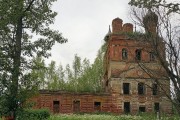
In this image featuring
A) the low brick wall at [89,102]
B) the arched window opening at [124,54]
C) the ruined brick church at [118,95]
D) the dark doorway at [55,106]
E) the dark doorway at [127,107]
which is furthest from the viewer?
the arched window opening at [124,54]

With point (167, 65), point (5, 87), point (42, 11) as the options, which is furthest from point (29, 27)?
point (167, 65)

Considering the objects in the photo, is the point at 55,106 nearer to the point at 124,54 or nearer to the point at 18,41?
the point at 124,54

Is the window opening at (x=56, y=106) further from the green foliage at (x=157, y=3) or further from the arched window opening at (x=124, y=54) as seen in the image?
the green foliage at (x=157, y=3)

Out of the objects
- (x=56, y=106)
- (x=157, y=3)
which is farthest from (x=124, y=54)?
(x=157, y=3)

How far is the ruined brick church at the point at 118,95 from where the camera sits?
49.7m

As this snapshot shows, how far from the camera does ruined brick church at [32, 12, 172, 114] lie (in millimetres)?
49656

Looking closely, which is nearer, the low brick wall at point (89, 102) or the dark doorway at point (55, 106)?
the low brick wall at point (89, 102)

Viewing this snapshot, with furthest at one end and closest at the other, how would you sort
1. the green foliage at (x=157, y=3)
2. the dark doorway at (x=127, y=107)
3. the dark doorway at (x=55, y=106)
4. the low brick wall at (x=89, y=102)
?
the dark doorway at (x=127, y=107), the dark doorway at (x=55, y=106), the low brick wall at (x=89, y=102), the green foliage at (x=157, y=3)

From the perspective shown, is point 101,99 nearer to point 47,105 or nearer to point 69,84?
point 47,105

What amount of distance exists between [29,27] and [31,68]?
8.34ft

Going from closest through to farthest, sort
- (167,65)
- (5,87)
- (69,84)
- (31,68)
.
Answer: (5,87), (167,65), (31,68), (69,84)

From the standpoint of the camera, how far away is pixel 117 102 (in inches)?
1986

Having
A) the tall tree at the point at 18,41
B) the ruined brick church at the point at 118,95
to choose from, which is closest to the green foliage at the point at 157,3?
the tall tree at the point at 18,41

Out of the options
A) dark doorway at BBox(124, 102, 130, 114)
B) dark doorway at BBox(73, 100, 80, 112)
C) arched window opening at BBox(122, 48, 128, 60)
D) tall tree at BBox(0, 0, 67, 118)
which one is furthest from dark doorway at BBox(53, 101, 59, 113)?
tall tree at BBox(0, 0, 67, 118)
